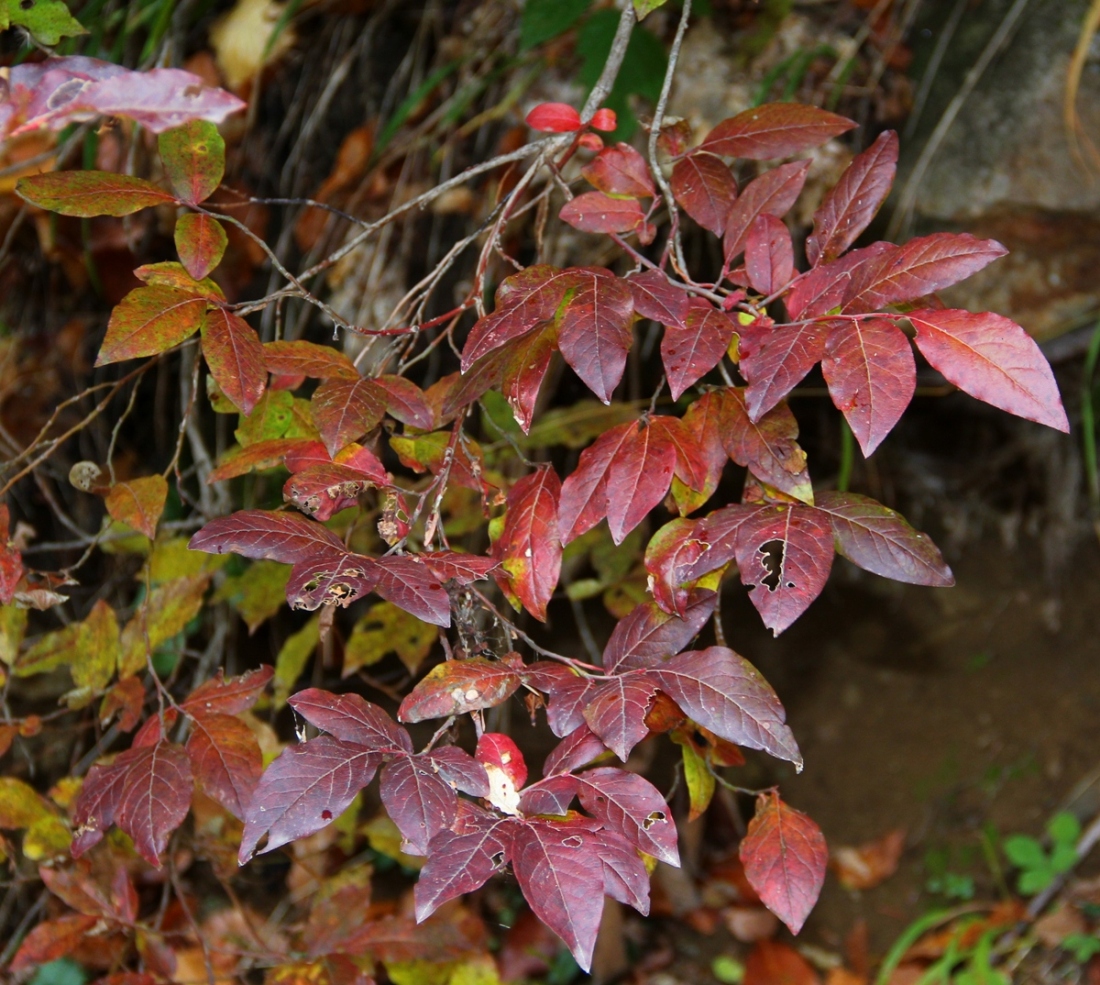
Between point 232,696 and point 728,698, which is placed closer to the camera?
point 728,698

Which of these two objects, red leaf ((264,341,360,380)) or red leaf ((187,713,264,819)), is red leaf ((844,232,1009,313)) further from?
red leaf ((187,713,264,819))

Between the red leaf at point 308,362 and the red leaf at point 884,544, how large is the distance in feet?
1.47

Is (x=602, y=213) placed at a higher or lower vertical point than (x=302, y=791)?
higher

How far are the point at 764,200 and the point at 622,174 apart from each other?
0.15 m

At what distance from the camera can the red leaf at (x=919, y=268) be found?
2.34 ft

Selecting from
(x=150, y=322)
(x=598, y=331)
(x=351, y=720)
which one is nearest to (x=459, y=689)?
(x=351, y=720)

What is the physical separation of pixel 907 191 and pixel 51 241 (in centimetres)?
156

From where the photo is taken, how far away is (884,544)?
2.47 feet

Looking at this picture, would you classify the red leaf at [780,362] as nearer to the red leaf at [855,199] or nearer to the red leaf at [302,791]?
the red leaf at [855,199]

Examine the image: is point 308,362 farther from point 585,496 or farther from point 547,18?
point 547,18

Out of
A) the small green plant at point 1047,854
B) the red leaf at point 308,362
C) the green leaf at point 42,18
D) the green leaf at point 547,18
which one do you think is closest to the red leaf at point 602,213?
the red leaf at point 308,362

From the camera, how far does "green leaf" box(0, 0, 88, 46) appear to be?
2.81 ft

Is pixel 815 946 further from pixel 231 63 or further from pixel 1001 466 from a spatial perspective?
pixel 231 63

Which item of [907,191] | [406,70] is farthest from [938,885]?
[406,70]
